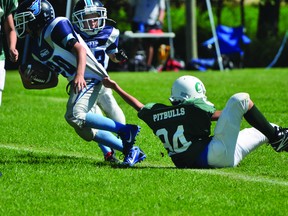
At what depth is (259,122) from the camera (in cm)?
766

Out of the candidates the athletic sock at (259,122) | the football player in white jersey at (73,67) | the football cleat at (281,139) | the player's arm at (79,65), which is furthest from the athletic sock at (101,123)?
the football cleat at (281,139)

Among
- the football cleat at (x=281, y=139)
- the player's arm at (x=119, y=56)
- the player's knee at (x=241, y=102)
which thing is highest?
the player's arm at (x=119, y=56)

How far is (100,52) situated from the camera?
28.1 ft

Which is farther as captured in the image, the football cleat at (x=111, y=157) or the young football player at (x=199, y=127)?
the football cleat at (x=111, y=157)

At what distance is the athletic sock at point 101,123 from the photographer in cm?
797

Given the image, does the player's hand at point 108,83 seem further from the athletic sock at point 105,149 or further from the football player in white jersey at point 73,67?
the athletic sock at point 105,149

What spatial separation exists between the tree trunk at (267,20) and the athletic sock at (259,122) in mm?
20553

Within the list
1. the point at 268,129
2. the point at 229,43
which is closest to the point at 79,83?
the point at 268,129

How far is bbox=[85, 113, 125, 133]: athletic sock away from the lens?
7973 millimetres

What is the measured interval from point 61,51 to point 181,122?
1.28 m

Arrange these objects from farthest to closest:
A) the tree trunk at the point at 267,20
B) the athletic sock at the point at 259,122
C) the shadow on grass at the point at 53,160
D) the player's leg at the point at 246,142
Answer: the tree trunk at the point at 267,20, the shadow on grass at the point at 53,160, the player's leg at the point at 246,142, the athletic sock at the point at 259,122

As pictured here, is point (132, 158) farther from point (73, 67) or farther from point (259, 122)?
point (259, 122)

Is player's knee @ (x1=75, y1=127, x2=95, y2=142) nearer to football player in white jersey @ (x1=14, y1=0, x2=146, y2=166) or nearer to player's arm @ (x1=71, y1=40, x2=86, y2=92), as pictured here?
football player in white jersey @ (x1=14, y1=0, x2=146, y2=166)

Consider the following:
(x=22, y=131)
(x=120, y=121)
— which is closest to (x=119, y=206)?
(x=120, y=121)
